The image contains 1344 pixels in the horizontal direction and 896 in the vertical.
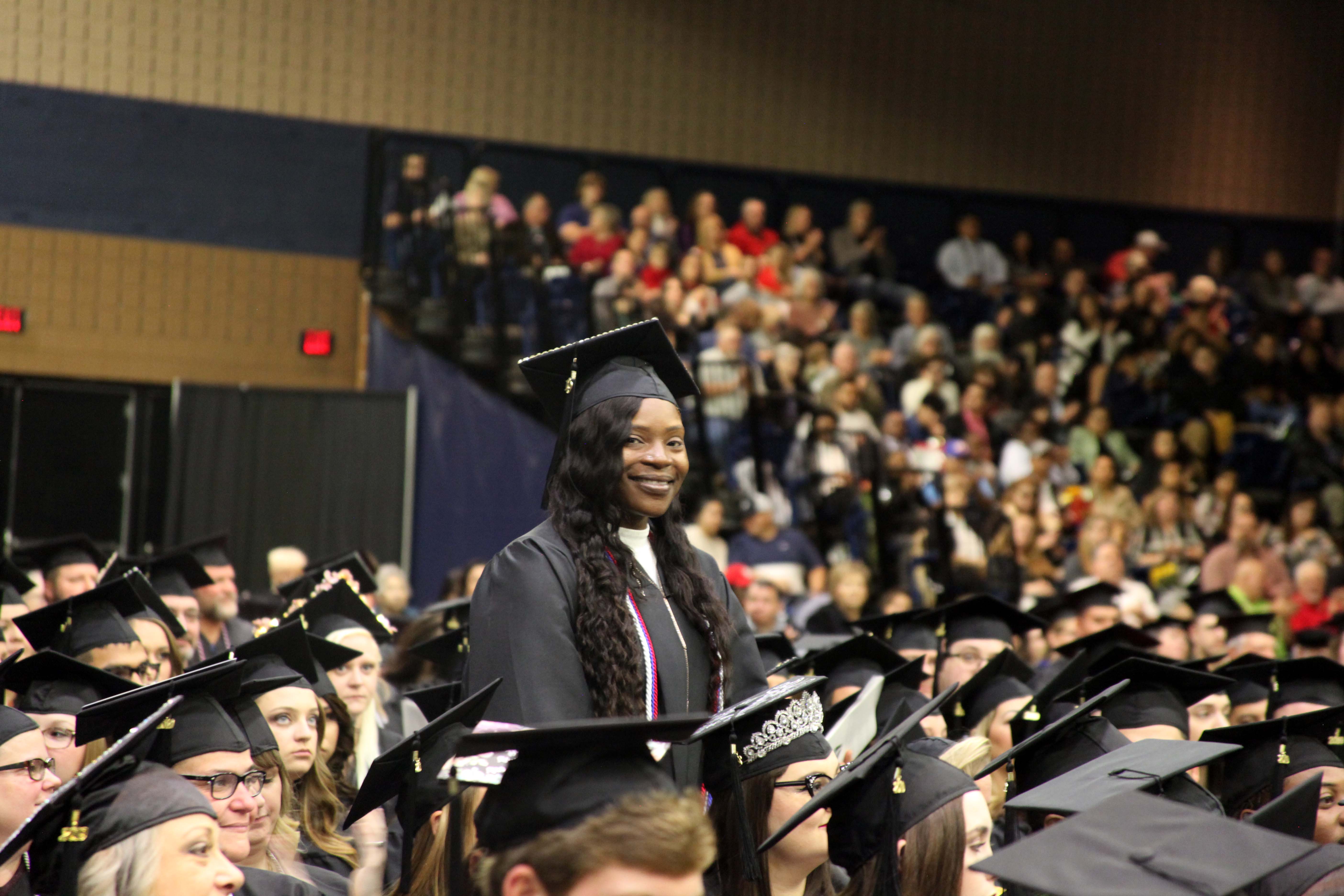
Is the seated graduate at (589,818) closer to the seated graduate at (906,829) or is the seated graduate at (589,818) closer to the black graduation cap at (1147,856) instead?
the black graduation cap at (1147,856)

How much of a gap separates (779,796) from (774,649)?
6.73ft

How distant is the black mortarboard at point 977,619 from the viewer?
6375 mm

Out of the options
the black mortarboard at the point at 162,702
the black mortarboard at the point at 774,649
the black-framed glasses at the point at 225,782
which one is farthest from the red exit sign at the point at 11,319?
the black-framed glasses at the point at 225,782

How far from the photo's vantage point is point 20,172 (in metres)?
11.7

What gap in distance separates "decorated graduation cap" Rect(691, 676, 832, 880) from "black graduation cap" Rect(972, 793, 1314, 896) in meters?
0.61

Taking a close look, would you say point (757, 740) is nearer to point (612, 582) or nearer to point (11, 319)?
point (612, 582)

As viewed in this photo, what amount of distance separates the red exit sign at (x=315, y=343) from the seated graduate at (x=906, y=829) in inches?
394

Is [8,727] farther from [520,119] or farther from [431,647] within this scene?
[520,119]

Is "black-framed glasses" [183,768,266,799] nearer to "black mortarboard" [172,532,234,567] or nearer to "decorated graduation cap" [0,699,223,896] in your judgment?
"decorated graduation cap" [0,699,223,896]

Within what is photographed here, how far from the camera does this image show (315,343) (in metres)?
12.6

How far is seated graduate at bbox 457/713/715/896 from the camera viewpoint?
1.93 m

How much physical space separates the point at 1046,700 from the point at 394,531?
8.29 metres

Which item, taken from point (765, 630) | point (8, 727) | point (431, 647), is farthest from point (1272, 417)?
point (8, 727)

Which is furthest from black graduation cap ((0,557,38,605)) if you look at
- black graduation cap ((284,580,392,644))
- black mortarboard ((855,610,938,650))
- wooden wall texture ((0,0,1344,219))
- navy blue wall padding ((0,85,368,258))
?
wooden wall texture ((0,0,1344,219))
